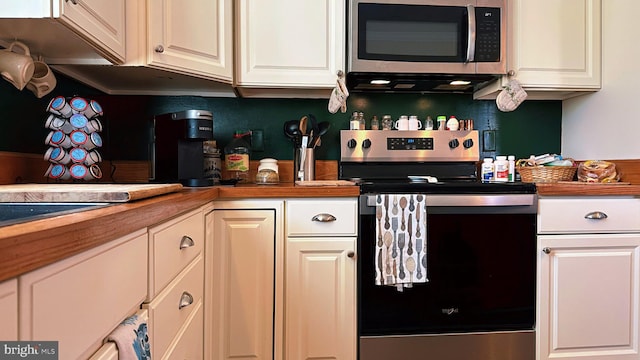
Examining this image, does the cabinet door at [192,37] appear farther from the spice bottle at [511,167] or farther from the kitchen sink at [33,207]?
the spice bottle at [511,167]

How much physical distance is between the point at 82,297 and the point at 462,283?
1.38 metres

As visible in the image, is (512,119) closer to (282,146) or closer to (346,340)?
(282,146)

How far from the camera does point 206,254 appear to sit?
1.36m

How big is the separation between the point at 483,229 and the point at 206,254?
1.08 metres

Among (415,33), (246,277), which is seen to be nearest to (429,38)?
(415,33)

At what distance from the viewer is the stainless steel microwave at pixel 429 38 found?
177 centimetres

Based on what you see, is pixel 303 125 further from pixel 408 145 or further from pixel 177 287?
pixel 177 287

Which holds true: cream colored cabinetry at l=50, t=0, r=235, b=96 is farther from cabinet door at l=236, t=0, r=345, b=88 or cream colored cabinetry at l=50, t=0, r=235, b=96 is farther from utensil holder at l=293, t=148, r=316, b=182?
utensil holder at l=293, t=148, r=316, b=182

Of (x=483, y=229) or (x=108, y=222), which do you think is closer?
(x=108, y=222)

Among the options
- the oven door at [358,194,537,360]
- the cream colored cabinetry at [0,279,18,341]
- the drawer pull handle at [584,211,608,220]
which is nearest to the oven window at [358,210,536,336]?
the oven door at [358,194,537,360]

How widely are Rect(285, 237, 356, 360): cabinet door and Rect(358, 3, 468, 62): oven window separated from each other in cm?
91

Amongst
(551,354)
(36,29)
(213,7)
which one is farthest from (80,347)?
(551,354)

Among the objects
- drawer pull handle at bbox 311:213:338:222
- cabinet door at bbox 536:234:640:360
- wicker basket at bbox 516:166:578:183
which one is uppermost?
wicker basket at bbox 516:166:578:183

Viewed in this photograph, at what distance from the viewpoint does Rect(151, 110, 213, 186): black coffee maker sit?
147 centimetres
